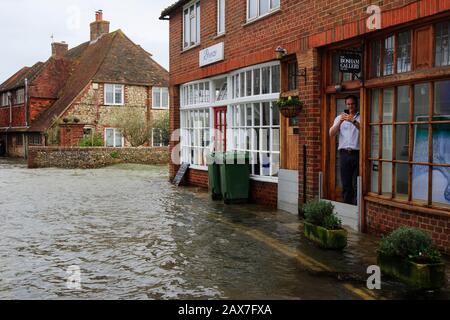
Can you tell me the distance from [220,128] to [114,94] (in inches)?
925

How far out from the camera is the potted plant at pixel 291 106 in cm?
1065

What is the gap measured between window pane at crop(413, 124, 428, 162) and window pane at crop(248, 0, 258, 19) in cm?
632

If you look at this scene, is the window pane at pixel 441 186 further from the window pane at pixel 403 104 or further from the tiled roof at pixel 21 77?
the tiled roof at pixel 21 77

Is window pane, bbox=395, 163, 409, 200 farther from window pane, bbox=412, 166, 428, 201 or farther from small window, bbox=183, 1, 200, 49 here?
small window, bbox=183, 1, 200, 49

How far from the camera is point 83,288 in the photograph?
5.99m

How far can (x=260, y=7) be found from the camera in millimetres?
12781

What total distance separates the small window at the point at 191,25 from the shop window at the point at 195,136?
7.30 ft

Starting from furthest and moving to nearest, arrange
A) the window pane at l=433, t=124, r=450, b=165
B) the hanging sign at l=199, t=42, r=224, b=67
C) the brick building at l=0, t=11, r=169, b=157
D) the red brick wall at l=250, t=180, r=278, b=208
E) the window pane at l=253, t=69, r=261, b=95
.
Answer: the brick building at l=0, t=11, r=169, b=157 < the hanging sign at l=199, t=42, r=224, b=67 < the window pane at l=253, t=69, r=261, b=95 < the red brick wall at l=250, t=180, r=278, b=208 < the window pane at l=433, t=124, r=450, b=165

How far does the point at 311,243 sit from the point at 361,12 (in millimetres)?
3969

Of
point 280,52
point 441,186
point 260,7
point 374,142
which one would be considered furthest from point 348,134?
point 260,7

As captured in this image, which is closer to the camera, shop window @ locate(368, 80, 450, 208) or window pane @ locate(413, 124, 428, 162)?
shop window @ locate(368, 80, 450, 208)

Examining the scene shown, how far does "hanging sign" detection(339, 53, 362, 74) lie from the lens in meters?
8.83

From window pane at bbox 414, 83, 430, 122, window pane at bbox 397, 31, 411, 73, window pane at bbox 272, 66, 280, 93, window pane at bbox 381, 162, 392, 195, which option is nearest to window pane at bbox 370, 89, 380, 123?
window pane at bbox 397, 31, 411, 73

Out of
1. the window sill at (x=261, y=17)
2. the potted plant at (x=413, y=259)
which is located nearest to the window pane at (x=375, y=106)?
the potted plant at (x=413, y=259)
